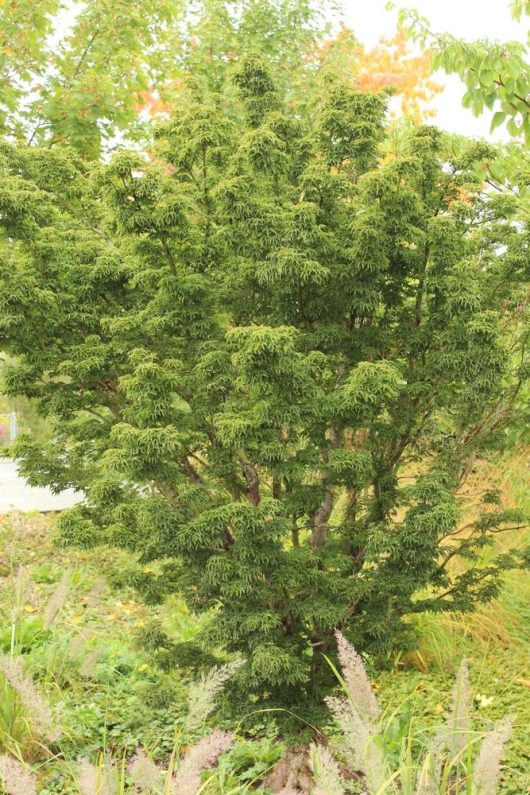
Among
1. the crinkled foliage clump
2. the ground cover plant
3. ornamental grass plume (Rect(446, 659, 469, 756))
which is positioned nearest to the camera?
ornamental grass plume (Rect(446, 659, 469, 756))

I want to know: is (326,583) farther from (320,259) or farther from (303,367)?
(320,259)

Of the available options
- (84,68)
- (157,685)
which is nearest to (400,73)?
(84,68)

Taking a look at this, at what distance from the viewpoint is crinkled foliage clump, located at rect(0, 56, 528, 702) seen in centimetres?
309

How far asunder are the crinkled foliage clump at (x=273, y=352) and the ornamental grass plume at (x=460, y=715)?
857mm

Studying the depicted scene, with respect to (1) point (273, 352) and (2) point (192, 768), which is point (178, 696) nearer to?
(1) point (273, 352)

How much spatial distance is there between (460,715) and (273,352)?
128 cm

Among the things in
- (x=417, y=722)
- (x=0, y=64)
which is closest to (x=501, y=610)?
(x=417, y=722)

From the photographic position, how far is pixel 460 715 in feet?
7.36

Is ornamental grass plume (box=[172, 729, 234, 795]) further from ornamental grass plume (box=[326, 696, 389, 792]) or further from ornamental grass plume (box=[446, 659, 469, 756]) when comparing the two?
ornamental grass plume (box=[446, 659, 469, 756])

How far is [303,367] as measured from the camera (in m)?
3.03

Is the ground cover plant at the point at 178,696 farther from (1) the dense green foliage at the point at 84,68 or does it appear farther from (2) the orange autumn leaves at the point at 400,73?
(2) the orange autumn leaves at the point at 400,73

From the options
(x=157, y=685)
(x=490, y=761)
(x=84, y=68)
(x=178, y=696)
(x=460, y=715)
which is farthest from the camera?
(x=84, y=68)

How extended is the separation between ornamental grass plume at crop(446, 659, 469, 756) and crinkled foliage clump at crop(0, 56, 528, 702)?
0.86 meters

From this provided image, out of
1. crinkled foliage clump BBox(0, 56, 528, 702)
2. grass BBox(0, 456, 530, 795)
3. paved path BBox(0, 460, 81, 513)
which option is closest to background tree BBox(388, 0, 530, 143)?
crinkled foliage clump BBox(0, 56, 528, 702)
